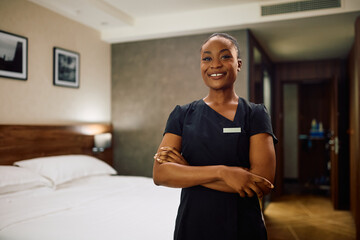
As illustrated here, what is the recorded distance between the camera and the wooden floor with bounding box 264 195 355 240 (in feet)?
11.8

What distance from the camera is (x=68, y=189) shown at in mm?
2852

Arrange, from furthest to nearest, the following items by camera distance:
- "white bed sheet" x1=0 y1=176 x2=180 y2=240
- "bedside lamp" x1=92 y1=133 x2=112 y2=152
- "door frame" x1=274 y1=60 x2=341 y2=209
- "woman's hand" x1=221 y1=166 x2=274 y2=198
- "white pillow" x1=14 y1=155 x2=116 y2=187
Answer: "door frame" x1=274 y1=60 x2=341 y2=209 < "bedside lamp" x1=92 y1=133 x2=112 y2=152 < "white pillow" x1=14 y1=155 x2=116 y2=187 < "white bed sheet" x1=0 y1=176 x2=180 y2=240 < "woman's hand" x1=221 y1=166 x2=274 y2=198

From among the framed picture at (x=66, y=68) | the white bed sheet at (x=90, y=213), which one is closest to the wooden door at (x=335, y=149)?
the white bed sheet at (x=90, y=213)

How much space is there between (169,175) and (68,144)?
9.36ft

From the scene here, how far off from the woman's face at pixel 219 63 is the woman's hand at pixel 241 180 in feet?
0.93

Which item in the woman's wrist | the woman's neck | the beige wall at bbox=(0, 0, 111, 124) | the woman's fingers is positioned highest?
the beige wall at bbox=(0, 0, 111, 124)

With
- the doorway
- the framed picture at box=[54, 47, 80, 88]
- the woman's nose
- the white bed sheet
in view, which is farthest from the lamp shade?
the doorway

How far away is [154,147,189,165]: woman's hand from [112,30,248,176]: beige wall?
9.61 ft

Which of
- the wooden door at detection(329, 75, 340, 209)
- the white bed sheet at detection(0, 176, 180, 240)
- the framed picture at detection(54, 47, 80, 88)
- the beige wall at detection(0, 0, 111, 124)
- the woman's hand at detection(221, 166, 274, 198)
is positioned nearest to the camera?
the woman's hand at detection(221, 166, 274, 198)

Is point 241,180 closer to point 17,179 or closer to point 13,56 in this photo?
point 17,179

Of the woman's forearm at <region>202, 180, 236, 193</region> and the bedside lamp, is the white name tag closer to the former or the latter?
the woman's forearm at <region>202, 180, 236, 193</region>

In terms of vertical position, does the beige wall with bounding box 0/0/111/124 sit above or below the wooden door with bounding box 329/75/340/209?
above

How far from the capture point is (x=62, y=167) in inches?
118

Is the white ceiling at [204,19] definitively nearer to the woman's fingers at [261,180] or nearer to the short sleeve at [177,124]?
the short sleeve at [177,124]
